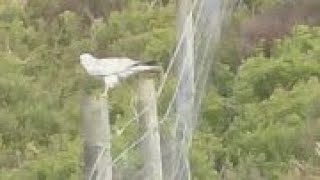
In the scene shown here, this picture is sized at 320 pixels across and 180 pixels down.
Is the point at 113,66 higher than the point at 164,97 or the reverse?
higher

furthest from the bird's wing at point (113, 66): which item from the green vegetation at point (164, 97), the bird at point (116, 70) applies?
the green vegetation at point (164, 97)

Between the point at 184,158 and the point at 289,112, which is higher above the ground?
the point at 184,158

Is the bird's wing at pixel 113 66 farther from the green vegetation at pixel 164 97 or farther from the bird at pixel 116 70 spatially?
the green vegetation at pixel 164 97

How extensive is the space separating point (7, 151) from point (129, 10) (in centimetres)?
456

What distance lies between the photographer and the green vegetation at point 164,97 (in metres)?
6.37

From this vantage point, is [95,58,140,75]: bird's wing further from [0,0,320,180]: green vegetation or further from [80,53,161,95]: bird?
[0,0,320,180]: green vegetation

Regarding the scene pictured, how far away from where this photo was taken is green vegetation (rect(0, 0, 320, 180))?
637 cm

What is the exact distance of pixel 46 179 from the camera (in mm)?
6711

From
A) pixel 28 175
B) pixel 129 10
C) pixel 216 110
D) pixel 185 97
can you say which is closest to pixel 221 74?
pixel 216 110

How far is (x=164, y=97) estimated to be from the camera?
6.73 metres

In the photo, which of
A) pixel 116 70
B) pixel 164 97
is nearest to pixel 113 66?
pixel 116 70

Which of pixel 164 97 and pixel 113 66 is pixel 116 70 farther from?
pixel 164 97

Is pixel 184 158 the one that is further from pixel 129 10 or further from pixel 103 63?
pixel 129 10

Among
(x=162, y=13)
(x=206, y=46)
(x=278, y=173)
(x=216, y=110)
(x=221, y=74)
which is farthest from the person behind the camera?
(x=162, y=13)
